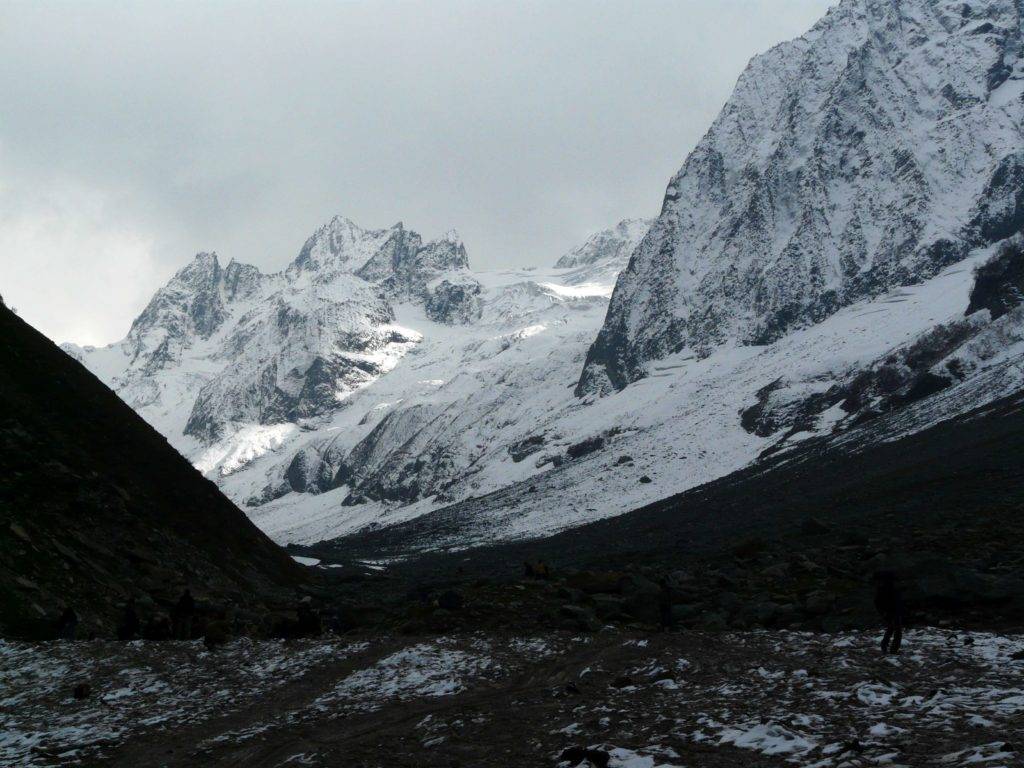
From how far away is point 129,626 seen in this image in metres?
24.9

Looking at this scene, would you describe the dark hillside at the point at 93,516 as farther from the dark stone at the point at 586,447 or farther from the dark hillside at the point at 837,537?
the dark stone at the point at 586,447

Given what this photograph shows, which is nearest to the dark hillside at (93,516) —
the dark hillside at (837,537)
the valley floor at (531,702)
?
the valley floor at (531,702)

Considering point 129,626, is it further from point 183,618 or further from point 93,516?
point 93,516

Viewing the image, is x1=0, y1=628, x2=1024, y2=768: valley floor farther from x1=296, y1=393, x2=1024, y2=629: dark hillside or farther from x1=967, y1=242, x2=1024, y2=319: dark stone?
x1=967, y1=242, x2=1024, y2=319: dark stone

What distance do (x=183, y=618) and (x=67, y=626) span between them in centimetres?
320

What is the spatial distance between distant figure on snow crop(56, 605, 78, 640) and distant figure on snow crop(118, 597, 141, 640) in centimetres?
125

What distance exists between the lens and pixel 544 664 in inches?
830

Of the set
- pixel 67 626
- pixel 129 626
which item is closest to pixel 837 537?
pixel 129 626

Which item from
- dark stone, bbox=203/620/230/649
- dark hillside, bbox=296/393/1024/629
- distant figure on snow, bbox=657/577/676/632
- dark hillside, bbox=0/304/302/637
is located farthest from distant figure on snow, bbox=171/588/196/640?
dark hillside, bbox=296/393/1024/629

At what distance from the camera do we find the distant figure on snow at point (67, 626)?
2380cm

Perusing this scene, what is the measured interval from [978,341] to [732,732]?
136968 mm

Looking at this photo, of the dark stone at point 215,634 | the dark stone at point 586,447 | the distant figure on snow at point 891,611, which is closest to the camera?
the distant figure on snow at point 891,611

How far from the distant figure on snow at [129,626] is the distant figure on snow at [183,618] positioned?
108 centimetres

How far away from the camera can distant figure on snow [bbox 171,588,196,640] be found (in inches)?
1003
